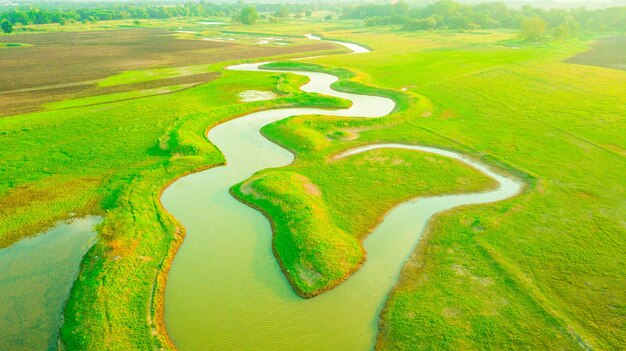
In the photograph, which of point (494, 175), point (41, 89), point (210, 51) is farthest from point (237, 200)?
point (210, 51)

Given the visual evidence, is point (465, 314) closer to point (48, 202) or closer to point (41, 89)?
point (48, 202)

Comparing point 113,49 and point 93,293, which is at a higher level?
point 113,49

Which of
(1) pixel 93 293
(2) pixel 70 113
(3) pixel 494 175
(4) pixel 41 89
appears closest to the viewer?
(1) pixel 93 293

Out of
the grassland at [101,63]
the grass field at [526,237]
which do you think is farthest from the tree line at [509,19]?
the grass field at [526,237]

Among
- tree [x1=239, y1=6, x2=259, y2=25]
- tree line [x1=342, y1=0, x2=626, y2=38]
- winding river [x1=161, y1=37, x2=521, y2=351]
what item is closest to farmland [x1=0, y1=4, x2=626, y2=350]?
winding river [x1=161, y1=37, x2=521, y2=351]

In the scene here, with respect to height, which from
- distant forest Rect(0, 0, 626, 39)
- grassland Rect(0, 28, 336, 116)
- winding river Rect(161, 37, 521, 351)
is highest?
distant forest Rect(0, 0, 626, 39)

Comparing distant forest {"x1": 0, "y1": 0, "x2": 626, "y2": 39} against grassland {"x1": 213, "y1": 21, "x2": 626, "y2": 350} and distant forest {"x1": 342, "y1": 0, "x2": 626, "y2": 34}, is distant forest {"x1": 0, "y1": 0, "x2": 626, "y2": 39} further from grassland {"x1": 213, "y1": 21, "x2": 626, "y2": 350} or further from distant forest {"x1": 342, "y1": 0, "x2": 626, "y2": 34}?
grassland {"x1": 213, "y1": 21, "x2": 626, "y2": 350}
